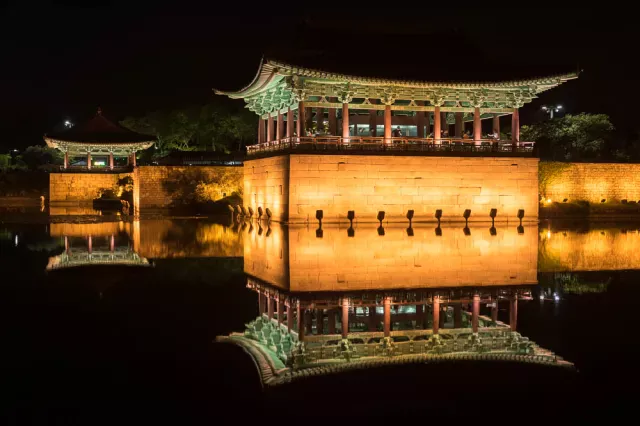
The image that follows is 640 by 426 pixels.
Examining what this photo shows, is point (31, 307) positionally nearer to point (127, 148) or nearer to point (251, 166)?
point (251, 166)

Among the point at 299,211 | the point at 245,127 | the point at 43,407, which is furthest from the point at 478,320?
the point at 245,127

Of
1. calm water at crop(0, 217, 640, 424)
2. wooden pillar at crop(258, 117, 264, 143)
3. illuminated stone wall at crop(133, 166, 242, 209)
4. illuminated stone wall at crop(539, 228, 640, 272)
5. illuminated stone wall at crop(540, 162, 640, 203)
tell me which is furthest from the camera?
illuminated stone wall at crop(133, 166, 242, 209)

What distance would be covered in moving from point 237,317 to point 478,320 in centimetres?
364

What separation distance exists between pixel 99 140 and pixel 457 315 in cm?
5138

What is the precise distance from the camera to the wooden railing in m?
30.7

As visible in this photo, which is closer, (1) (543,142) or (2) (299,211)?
(2) (299,211)

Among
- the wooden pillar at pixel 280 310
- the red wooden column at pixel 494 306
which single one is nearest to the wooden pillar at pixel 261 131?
the wooden pillar at pixel 280 310

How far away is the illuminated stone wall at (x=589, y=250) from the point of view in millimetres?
16484

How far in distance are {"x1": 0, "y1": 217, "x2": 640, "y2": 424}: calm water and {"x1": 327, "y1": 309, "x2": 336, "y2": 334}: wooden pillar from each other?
1.23m

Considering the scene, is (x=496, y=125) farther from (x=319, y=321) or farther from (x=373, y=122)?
(x=319, y=321)

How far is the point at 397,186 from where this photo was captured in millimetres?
31750

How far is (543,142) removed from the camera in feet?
172

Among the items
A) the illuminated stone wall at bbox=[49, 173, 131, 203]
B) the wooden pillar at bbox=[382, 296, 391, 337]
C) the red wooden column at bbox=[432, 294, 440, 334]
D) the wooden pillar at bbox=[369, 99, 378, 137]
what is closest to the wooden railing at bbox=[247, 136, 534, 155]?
the wooden pillar at bbox=[369, 99, 378, 137]

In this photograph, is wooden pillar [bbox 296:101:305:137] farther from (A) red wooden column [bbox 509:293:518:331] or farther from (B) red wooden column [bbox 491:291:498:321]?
(A) red wooden column [bbox 509:293:518:331]
